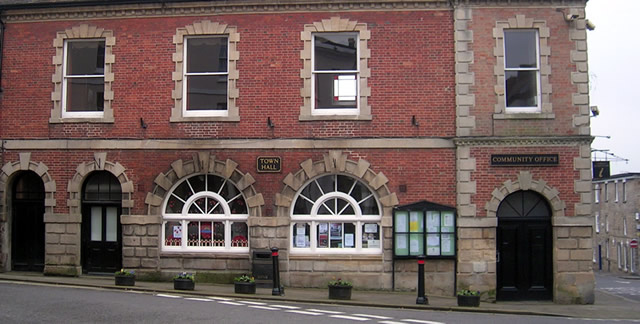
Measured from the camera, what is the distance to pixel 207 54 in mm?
18344

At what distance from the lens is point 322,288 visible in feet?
57.3

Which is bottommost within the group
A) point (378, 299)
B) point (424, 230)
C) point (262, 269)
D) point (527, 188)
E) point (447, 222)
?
point (378, 299)

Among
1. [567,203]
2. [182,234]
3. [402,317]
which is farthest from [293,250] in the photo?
[567,203]

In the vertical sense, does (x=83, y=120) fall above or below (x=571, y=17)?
below

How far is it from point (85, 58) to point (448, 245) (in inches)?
433

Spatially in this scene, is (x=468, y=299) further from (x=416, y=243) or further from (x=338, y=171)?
(x=338, y=171)

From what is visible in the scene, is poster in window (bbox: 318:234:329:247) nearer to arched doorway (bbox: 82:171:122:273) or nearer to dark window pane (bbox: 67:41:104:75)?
arched doorway (bbox: 82:171:122:273)

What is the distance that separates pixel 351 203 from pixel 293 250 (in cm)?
194

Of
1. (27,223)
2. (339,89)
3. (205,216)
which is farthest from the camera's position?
(27,223)

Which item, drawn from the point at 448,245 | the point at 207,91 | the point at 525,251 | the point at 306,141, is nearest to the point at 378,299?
the point at 448,245

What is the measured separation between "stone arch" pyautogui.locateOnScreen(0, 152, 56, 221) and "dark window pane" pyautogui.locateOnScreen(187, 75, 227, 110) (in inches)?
169

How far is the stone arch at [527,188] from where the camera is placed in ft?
55.8

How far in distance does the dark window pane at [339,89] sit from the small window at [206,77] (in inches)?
101

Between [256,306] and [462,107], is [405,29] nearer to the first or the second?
[462,107]
